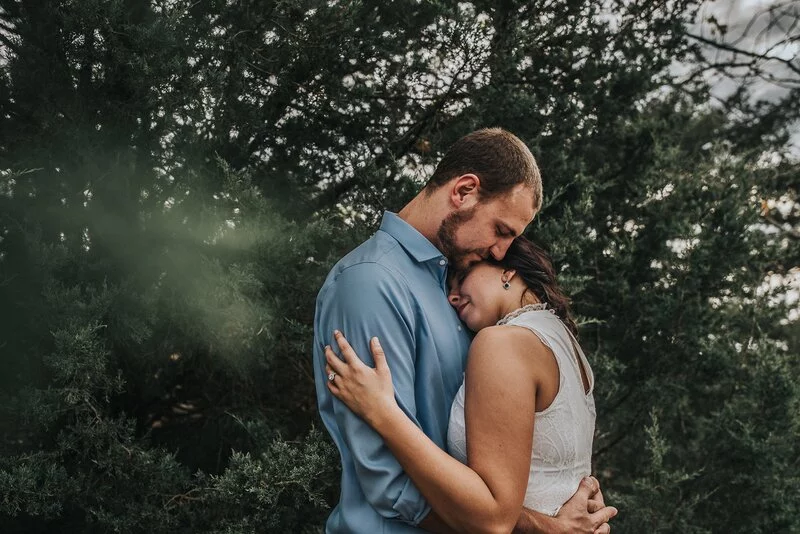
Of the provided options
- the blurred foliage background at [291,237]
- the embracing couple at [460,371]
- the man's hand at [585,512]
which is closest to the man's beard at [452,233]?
the embracing couple at [460,371]

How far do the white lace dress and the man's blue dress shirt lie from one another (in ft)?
0.32

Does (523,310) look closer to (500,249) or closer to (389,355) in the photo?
(500,249)

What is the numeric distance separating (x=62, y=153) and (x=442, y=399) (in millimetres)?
2322

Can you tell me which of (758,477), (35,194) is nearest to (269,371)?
(35,194)

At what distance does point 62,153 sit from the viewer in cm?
341

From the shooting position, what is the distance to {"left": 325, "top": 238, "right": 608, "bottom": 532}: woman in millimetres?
1836

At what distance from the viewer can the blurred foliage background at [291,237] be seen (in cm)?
331

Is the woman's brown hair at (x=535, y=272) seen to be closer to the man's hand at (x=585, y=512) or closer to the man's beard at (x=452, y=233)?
the man's beard at (x=452, y=233)

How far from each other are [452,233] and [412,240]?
16 centimetres

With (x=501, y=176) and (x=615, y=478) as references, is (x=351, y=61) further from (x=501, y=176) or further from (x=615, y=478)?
(x=615, y=478)

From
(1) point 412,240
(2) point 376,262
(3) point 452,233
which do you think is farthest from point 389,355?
(3) point 452,233

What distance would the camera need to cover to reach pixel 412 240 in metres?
2.26

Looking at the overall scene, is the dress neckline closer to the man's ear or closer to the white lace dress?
the white lace dress

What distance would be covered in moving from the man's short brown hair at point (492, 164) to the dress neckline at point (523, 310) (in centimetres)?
36
